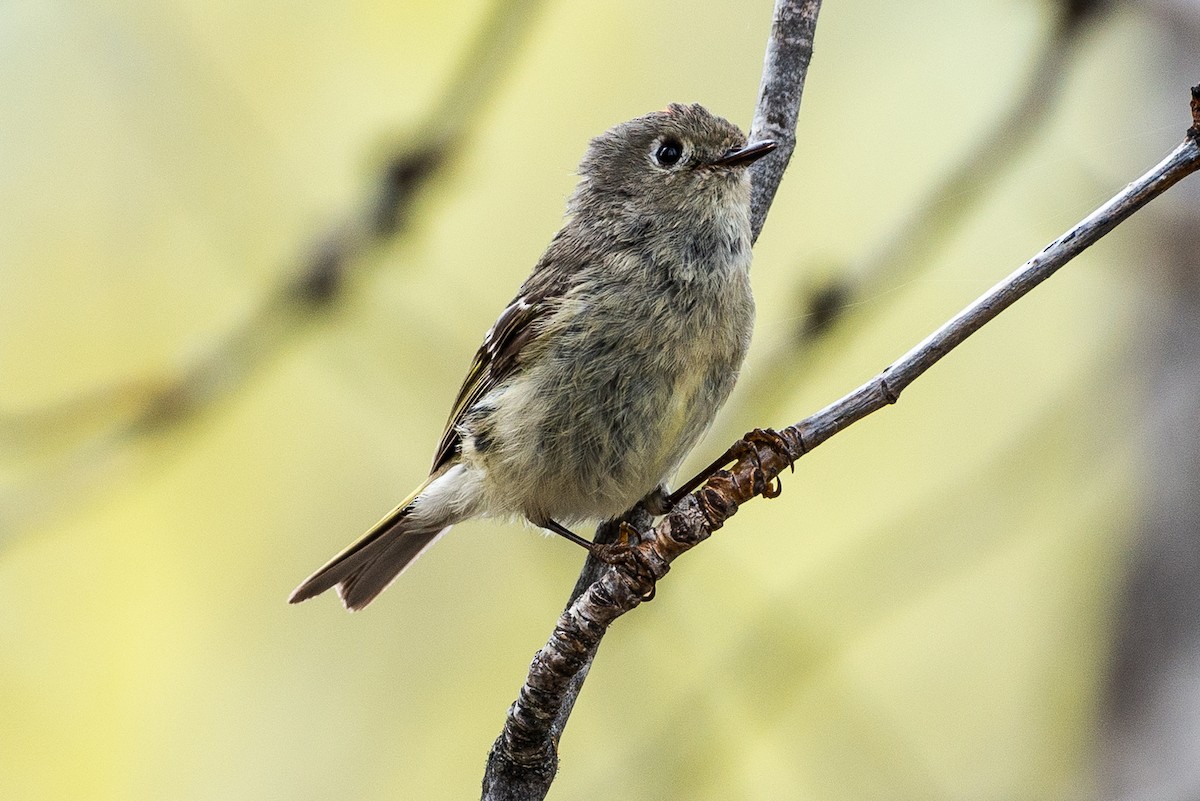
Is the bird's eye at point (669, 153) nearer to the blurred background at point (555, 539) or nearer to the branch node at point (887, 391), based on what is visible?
the blurred background at point (555, 539)

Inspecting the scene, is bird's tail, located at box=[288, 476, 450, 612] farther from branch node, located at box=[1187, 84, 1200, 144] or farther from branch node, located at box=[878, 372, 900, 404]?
branch node, located at box=[1187, 84, 1200, 144]

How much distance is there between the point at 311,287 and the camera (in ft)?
5.64

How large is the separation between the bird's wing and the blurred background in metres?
0.07

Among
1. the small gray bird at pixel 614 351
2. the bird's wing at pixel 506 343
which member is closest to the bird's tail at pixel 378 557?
the small gray bird at pixel 614 351

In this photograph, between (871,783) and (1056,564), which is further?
(1056,564)

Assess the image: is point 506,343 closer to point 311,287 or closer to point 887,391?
point 311,287

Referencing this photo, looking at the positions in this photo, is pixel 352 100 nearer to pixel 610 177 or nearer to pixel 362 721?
pixel 610 177

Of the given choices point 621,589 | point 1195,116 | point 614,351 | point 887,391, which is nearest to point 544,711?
point 621,589

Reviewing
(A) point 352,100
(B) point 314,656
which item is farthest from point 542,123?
(B) point 314,656

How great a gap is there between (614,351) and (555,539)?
34.5 inches

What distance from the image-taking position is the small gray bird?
7.36 ft

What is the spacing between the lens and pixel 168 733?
3.59 meters

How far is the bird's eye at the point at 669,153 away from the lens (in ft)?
8.16

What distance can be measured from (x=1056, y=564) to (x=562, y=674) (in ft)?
6.70
